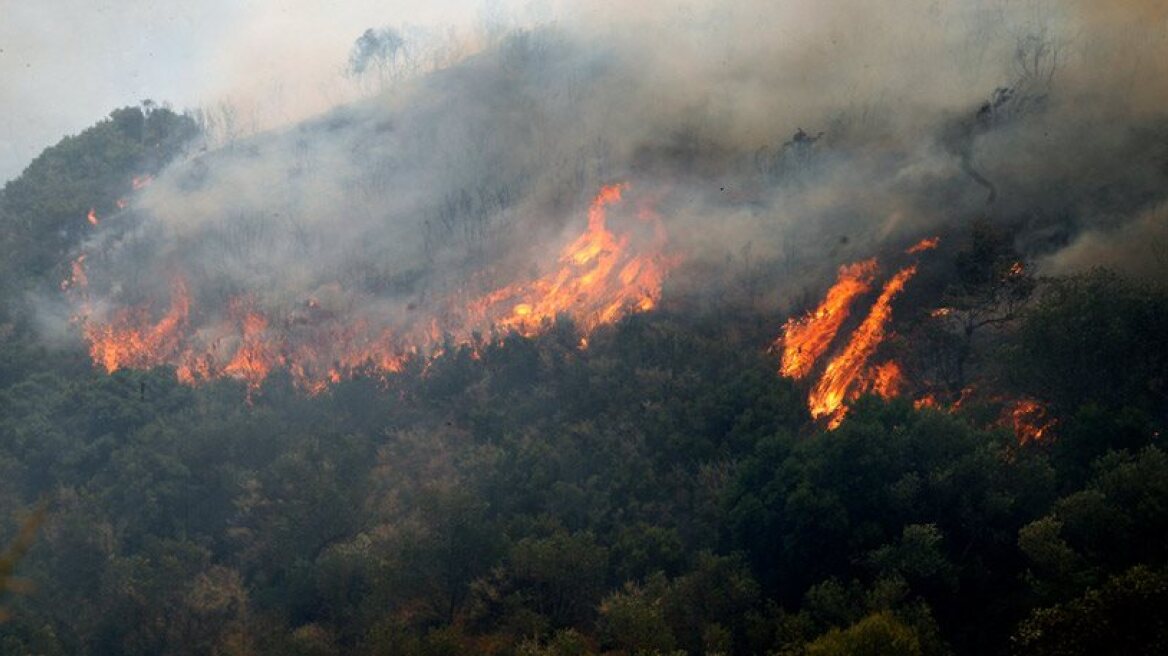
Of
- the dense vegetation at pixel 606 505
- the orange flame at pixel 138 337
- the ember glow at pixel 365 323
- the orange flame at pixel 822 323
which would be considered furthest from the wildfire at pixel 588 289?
the orange flame at pixel 138 337

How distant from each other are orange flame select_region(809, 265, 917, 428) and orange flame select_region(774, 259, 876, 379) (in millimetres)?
2860

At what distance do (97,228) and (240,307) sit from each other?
38.0 meters

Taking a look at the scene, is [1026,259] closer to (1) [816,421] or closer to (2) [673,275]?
(1) [816,421]

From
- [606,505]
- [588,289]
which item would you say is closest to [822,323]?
[588,289]

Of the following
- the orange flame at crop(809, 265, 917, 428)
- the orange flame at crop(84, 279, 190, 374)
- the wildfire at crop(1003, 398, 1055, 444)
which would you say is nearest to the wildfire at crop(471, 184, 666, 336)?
the orange flame at crop(809, 265, 917, 428)

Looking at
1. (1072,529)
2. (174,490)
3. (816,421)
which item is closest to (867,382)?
(816,421)

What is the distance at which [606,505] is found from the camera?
90312mm

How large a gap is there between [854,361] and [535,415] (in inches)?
1434

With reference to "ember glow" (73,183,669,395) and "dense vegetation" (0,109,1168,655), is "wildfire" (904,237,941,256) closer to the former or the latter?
"dense vegetation" (0,109,1168,655)

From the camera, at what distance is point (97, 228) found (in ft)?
577

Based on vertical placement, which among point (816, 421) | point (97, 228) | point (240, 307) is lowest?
point (816, 421)

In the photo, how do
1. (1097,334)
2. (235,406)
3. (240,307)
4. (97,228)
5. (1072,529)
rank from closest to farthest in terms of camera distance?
(1072,529) < (1097,334) < (235,406) < (240,307) < (97,228)

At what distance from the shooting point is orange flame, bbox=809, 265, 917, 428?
105 meters

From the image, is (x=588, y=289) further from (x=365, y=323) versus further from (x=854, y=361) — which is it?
(x=854, y=361)
